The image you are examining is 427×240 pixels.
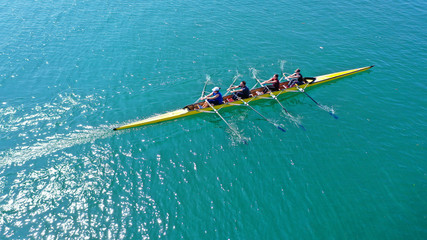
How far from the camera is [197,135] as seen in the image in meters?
18.5

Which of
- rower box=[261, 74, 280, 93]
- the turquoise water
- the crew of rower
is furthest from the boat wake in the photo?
rower box=[261, 74, 280, 93]

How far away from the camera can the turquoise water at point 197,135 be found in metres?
13.8

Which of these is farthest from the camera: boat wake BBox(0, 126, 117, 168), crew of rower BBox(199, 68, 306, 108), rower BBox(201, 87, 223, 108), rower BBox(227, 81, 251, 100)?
rower BBox(227, 81, 251, 100)

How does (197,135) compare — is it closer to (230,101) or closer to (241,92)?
(230,101)

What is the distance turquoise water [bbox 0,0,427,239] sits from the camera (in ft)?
45.3

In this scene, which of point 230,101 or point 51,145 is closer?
point 51,145

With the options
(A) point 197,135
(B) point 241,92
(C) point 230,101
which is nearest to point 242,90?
(B) point 241,92

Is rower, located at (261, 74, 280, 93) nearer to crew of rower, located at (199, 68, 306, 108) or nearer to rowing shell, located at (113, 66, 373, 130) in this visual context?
crew of rower, located at (199, 68, 306, 108)

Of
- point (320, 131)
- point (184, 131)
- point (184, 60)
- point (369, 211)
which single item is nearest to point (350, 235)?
point (369, 211)

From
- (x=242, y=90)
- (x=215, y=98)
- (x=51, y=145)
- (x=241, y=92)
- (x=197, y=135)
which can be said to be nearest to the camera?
(x=51, y=145)

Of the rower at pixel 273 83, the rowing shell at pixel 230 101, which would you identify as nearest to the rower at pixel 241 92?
the rowing shell at pixel 230 101

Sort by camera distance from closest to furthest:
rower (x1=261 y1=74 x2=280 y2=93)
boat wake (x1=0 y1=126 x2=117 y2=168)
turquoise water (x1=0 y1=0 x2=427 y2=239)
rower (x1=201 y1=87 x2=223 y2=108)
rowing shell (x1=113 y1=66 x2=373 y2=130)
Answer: turquoise water (x1=0 y1=0 x2=427 y2=239) → boat wake (x1=0 y1=126 x2=117 y2=168) → rowing shell (x1=113 y1=66 x2=373 y2=130) → rower (x1=201 y1=87 x2=223 y2=108) → rower (x1=261 y1=74 x2=280 y2=93)

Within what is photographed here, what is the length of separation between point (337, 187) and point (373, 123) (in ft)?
26.8

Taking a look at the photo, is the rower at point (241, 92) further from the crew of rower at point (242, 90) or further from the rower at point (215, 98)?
the rower at point (215, 98)
